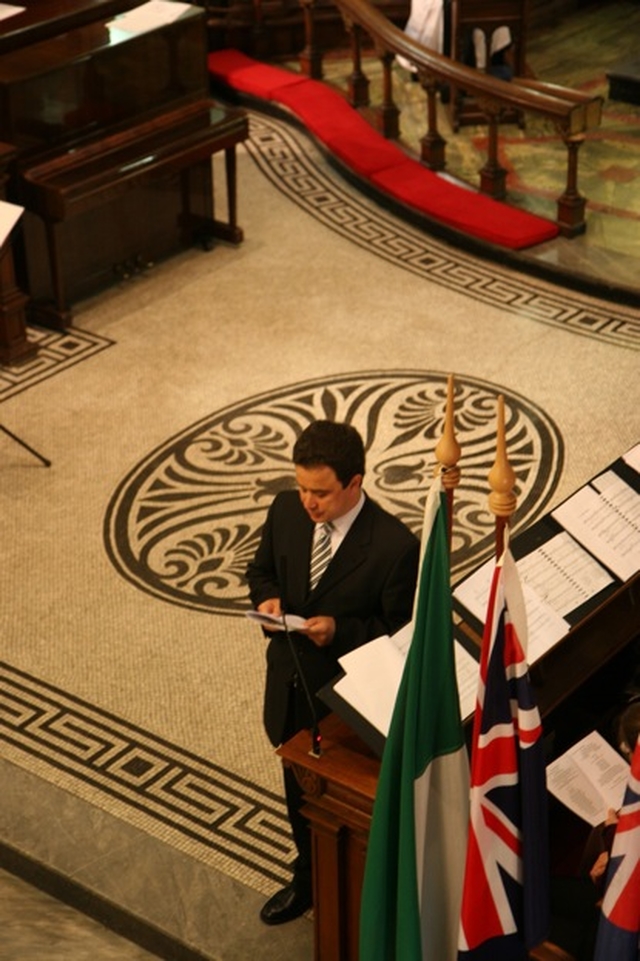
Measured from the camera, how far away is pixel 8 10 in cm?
823

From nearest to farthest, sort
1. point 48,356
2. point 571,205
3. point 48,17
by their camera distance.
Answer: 1. point 48,356
2. point 48,17
3. point 571,205

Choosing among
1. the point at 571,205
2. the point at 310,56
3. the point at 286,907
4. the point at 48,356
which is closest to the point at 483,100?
the point at 571,205

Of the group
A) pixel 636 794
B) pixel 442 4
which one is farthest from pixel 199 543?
pixel 442 4

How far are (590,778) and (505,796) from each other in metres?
0.57

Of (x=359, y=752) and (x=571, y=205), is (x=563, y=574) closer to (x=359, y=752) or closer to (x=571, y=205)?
(x=359, y=752)

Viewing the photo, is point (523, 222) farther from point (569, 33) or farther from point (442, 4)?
point (569, 33)

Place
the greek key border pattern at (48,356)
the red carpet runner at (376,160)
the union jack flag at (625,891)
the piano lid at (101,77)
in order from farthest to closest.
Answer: the red carpet runner at (376,160) < the piano lid at (101,77) < the greek key border pattern at (48,356) < the union jack flag at (625,891)

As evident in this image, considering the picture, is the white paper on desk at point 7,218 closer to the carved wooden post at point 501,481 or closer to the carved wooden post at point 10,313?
the carved wooden post at point 10,313

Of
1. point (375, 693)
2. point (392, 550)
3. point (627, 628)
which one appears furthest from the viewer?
point (627, 628)

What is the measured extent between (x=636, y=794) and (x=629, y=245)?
5.78 m

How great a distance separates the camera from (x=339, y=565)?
13.2 ft

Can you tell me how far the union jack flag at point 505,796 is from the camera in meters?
3.39

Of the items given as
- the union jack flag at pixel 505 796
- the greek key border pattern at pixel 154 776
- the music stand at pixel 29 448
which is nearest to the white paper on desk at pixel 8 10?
the music stand at pixel 29 448

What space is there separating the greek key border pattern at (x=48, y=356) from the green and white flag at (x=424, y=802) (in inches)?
167
